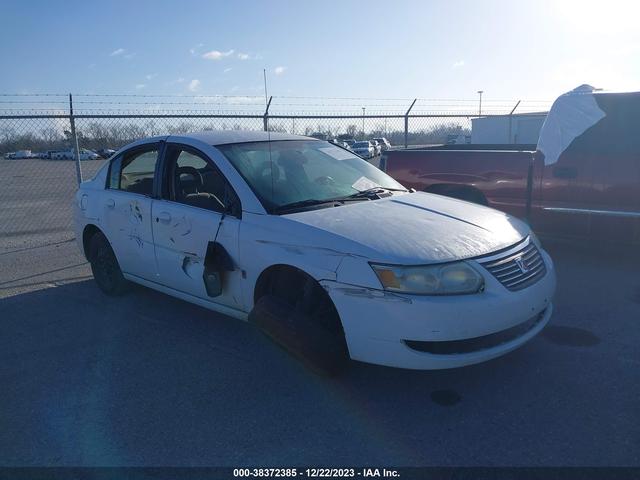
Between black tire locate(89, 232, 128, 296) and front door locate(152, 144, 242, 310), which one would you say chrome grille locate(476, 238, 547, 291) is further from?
black tire locate(89, 232, 128, 296)

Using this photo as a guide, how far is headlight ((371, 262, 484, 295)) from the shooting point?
320 centimetres

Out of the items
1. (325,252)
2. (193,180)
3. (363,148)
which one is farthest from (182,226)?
(363,148)

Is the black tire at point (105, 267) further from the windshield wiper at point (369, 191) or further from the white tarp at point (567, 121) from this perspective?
the white tarp at point (567, 121)

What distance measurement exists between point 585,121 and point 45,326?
20.2 ft

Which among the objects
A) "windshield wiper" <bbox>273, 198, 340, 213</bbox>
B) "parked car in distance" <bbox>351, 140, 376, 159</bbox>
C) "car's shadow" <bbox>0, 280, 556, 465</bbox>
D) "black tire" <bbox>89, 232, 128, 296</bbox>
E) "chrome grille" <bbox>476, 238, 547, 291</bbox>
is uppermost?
"parked car in distance" <bbox>351, 140, 376, 159</bbox>

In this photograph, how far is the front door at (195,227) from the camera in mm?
4059

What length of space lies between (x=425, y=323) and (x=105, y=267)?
381 centimetres

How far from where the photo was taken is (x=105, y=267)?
5.68 meters

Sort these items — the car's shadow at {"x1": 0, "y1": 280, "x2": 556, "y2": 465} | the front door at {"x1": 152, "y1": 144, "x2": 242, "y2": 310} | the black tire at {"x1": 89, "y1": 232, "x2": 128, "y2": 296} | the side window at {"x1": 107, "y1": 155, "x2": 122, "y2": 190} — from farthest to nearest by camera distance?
the black tire at {"x1": 89, "y1": 232, "x2": 128, "y2": 296} < the side window at {"x1": 107, "y1": 155, "x2": 122, "y2": 190} < the front door at {"x1": 152, "y1": 144, "x2": 242, "y2": 310} < the car's shadow at {"x1": 0, "y1": 280, "x2": 556, "y2": 465}

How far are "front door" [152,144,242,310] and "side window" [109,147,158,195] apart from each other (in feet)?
1.12

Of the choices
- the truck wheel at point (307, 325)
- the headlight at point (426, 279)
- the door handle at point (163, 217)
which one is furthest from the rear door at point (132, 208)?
the headlight at point (426, 279)

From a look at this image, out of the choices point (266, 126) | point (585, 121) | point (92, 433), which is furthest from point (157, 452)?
point (266, 126)

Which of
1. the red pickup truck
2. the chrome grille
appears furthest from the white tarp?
the chrome grille

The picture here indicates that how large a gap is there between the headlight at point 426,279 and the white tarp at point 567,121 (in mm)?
3726
